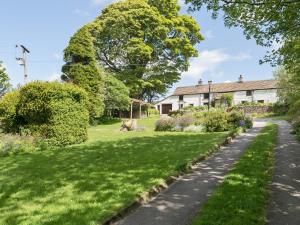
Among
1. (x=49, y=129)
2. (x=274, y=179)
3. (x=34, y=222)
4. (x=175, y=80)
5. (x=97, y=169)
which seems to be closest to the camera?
(x=34, y=222)

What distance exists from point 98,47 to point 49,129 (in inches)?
1238

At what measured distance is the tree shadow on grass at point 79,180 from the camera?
235 inches

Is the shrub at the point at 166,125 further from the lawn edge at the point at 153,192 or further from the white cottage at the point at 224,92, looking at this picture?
the white cottage at the point at 224,92

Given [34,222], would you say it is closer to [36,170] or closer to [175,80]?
[36,170]

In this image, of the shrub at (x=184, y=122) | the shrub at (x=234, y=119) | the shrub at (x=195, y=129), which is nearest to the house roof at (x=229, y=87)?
the shrub at (x=234, y=119)

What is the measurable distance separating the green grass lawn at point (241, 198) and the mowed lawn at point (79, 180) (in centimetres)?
164

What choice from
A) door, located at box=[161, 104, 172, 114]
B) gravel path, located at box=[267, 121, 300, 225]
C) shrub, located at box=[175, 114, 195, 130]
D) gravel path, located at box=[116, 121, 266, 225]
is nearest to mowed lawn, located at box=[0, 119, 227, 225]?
gravel path, located at box=[116, 121, 266, 225]

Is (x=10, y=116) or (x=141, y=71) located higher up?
(x=141, y=71)

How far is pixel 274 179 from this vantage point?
9.07 meters

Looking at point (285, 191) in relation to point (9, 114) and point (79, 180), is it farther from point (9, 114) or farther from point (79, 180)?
point (9, 114)

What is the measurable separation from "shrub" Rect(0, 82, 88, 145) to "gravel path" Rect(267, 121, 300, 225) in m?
9.96

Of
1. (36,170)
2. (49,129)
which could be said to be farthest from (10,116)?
(36,170)

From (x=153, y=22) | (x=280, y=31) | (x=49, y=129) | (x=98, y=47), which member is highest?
(x=153, y=22)

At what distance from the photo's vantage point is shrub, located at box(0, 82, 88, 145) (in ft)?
51.8
